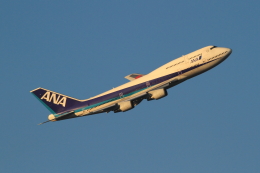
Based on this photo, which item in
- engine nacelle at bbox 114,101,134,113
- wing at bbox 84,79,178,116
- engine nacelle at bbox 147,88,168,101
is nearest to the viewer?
engine nacelle at bbox 147,88,168,101

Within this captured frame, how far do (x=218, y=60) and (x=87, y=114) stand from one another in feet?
109

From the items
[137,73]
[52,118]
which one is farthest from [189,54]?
[52,118]

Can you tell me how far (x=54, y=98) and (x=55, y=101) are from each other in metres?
0.83

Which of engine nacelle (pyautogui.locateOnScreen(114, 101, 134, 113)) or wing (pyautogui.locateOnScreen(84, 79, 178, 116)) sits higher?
wing (pyautogui.locateOnScreen(84, 79, 178, 116))

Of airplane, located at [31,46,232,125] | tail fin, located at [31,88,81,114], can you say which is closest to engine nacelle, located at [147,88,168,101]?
airplane, located at [31,46,232,125]

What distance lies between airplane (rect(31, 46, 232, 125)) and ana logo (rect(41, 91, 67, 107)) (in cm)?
214

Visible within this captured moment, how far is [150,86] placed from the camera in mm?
96875

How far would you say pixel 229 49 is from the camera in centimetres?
9756

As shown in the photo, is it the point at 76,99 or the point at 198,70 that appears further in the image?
the point at 76,99

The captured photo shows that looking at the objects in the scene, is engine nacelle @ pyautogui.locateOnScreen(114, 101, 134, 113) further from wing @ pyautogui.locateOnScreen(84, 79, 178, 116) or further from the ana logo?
the ana logo

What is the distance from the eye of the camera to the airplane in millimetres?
95688

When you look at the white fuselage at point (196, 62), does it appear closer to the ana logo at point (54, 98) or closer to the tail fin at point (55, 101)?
the tail fin at point (55, 101)

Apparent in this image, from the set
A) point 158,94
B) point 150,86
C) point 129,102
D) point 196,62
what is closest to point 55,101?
point 129,102

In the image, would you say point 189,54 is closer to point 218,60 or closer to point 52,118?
point 218,60
